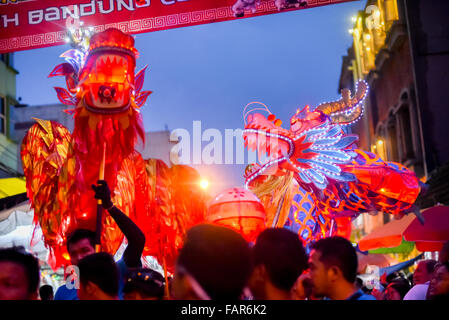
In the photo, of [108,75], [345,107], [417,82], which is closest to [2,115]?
[417,82]

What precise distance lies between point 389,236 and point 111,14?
5246 millimetres

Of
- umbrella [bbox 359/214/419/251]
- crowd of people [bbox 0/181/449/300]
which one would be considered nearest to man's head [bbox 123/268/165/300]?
crowd of people [bbox 0/181/449/300]

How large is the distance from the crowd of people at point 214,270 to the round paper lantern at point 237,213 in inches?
58.1

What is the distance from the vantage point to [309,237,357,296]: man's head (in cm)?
264

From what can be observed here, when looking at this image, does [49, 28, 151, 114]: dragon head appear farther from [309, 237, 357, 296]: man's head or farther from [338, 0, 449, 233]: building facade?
[338, 0, 449, 233]: building facade

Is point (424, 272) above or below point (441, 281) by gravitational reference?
below

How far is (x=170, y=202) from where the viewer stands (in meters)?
4.59

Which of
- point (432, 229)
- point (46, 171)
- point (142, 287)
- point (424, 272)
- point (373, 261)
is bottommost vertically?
point (373, 261)

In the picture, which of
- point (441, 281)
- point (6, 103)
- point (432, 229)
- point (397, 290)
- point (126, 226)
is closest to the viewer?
point (441, 281)

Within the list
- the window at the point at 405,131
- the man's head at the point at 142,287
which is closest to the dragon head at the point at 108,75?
the man's head at the point at 142,287

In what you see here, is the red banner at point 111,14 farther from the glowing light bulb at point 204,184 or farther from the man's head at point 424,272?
the man's head at point 424,272

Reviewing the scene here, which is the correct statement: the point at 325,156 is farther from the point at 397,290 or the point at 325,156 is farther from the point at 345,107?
the point at 397,290

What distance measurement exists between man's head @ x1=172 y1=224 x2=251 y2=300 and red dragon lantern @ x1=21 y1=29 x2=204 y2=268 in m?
2.16

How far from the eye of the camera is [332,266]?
2.65 meters
